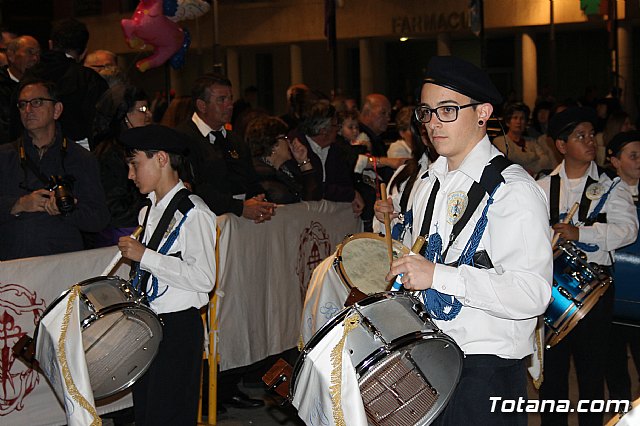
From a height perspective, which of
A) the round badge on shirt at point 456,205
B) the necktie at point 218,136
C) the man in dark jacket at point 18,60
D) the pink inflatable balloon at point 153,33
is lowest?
the round badge on shirt at point 456,205

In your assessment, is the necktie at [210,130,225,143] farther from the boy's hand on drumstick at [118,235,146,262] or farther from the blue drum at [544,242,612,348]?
the blue drum at [544,242,612,348]

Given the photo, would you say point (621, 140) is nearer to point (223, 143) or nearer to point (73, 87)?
point (223, 143)

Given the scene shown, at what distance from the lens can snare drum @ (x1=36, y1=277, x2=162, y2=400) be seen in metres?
4.37

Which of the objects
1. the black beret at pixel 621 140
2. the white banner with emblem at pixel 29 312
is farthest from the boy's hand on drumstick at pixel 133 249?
the black beret at pixel 621 140

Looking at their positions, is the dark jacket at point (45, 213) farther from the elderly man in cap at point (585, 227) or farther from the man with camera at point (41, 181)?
the elderly man in cap at point (585, 227)

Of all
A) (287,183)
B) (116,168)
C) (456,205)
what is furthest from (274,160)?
(456,205)

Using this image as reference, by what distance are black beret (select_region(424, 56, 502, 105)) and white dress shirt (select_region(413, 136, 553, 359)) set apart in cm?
20

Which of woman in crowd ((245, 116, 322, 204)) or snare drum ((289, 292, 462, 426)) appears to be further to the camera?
woman in crowd ((245, 116, 322, 204))

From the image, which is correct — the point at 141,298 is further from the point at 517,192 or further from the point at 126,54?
the point at 126,54

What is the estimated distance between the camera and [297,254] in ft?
26.4

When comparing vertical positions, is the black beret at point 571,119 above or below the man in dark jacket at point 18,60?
below

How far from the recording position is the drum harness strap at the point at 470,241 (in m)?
3.44

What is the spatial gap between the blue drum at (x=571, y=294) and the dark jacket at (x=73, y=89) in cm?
372

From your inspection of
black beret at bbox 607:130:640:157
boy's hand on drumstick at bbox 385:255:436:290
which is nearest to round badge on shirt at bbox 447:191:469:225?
boy's hand on drumstick at bbox 385:255:436:290
